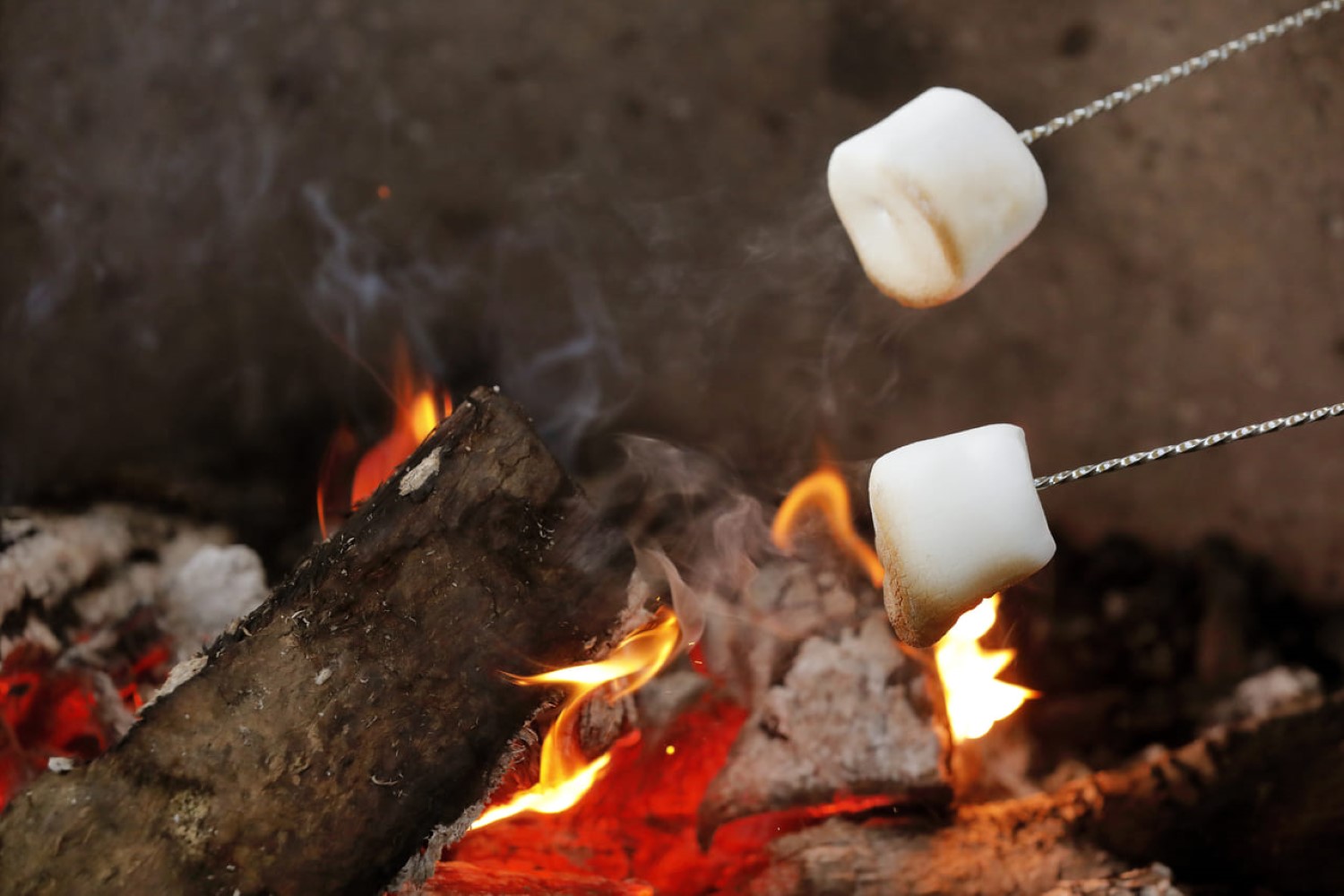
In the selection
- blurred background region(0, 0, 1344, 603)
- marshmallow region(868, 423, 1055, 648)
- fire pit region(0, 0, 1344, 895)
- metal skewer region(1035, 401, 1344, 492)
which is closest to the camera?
marshmallow region(868, 423, 1055, 648)

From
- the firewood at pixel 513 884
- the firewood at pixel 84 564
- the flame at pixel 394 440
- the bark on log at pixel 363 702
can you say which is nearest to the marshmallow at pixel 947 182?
the bark on log at pixel 363 702

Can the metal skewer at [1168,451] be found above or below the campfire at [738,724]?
above

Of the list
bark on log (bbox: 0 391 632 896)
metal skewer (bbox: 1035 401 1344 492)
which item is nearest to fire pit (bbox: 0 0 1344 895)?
bark on log (bbox: 0 391 632 896)

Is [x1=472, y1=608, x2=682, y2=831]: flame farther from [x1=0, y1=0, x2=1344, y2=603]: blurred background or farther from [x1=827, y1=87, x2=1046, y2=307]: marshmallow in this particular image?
[x1=827, y1=87, x2=1046, y2=307]: marshmallow

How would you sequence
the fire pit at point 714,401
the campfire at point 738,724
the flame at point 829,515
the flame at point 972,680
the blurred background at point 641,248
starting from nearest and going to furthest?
the campfire at point 738,724, the fire pit at point 714,401, the flame at point 972,680, the flame at point 829,515, the blurred background at point 641,248

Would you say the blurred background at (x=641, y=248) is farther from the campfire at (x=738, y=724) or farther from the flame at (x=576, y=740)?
the flame at (x=576, y=740)

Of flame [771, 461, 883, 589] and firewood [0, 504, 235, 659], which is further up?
firewood [0, 504, 235, 659]

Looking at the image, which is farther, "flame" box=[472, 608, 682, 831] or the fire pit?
the fire pit
